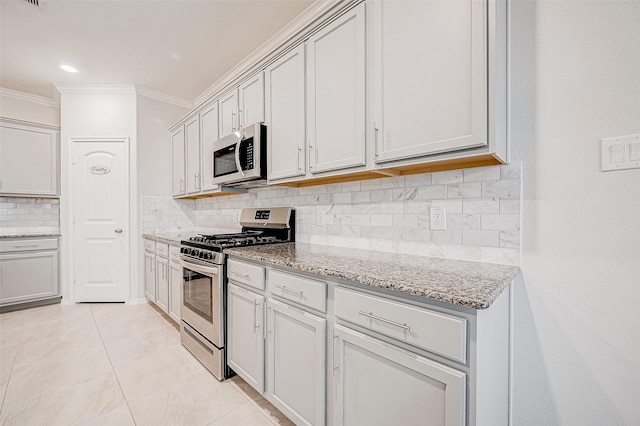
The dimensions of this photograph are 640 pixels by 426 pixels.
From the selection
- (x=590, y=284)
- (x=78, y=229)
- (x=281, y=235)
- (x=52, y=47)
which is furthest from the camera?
(x=78, y=229)

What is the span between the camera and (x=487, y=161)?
50.5 inches

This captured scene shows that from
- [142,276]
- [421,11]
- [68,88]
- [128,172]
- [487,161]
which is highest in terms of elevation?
[68,88]

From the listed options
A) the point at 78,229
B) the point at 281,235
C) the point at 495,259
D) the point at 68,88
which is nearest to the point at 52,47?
the point at 68,88

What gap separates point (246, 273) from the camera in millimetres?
1714

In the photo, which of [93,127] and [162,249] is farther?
[93,127]

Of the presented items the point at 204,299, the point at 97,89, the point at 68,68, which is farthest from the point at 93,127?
the point at 204,299

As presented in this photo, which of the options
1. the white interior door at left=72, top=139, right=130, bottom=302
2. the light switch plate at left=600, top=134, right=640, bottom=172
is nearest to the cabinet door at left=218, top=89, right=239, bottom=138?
the white interior door at left=72, top=139, right=130, bottom=302

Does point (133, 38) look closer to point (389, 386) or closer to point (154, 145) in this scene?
point (154, 145)

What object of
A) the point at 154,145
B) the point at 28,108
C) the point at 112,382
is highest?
the point at 28,108

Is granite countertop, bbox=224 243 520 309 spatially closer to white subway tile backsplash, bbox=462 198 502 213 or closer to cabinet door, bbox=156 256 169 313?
white subway tile backsplash, bbox=462 198 502 213

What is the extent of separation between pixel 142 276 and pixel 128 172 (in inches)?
51.3

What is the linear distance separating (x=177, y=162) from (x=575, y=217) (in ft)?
12.4

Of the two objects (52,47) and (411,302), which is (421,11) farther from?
(52,47)

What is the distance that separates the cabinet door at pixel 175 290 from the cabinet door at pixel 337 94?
5.89ft
